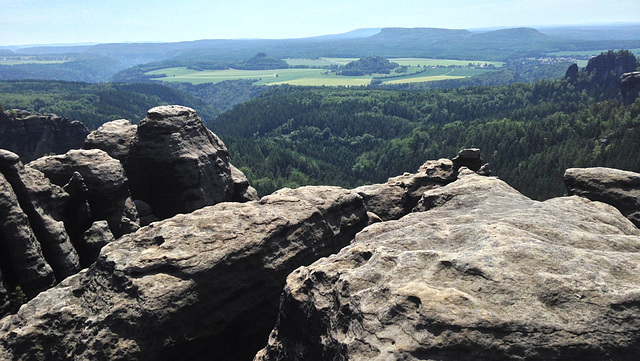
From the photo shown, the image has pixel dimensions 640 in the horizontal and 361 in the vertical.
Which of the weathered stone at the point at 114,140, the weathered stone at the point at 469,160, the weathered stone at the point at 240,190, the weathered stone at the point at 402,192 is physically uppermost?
the weathered stone at the point at 114,140

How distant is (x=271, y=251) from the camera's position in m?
21.3

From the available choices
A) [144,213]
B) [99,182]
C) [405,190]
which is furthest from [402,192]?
[99,182]

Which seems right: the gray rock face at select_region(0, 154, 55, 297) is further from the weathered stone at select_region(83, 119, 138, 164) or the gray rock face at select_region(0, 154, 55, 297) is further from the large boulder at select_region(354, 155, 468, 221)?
the large boulder at select_region(354, 155, 468, 221)

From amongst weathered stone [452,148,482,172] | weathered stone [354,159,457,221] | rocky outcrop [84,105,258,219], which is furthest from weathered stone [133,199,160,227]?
weathered stone [452,148,482,172]

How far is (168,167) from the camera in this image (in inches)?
1369

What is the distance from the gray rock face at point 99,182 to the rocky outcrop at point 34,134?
4297 inches

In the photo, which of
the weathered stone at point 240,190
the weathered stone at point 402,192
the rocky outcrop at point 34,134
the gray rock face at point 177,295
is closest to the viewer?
the gray rock face at point 177,295

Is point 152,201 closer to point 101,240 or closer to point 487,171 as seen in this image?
point 101,240

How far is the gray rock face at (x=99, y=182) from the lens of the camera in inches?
1185

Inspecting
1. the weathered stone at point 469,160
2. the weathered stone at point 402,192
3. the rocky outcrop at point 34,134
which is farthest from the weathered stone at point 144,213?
the rocky outcrop at point 34,134

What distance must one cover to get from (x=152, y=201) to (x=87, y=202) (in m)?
6.26

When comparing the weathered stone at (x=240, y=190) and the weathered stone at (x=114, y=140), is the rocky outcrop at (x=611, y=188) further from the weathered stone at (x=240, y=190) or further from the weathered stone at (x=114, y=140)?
the weathered stone at (x=114, y=140)

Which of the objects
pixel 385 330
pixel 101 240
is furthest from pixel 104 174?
pixel 385 330

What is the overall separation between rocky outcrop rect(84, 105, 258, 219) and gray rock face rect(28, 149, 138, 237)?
3874 mm
